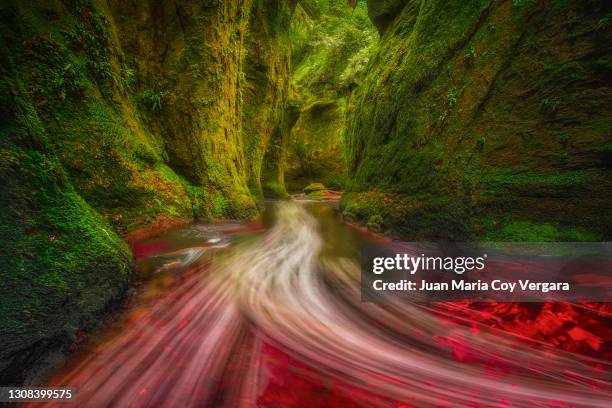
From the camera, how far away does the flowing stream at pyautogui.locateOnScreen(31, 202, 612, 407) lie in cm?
172

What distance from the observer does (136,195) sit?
5.15 metres

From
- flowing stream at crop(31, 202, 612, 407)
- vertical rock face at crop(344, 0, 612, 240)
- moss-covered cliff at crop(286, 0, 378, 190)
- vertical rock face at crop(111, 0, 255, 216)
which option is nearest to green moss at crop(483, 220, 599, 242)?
vertical rock face at crop(344, 0, 612, 240)

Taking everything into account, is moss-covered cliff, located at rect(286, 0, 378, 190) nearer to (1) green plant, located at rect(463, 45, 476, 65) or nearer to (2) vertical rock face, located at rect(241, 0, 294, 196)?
(2) vertical rock face, located at rect(241, 0, 294, 196)

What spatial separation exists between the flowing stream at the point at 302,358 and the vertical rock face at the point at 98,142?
18.1 inches

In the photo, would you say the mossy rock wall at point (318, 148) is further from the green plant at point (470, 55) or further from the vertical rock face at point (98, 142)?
the green plant at point (470, 55)

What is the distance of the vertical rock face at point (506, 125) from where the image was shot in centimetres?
368

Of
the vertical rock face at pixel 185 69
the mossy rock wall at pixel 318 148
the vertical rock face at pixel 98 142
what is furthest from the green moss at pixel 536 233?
the mossy rock wall at pixel 318 148

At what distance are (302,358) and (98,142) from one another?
502cm

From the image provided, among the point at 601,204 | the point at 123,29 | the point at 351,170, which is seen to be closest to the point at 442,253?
the point at 601,204

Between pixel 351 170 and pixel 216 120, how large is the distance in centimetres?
613

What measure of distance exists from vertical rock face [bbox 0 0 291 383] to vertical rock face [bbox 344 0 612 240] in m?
5.08

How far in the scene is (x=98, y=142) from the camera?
15.5 feet

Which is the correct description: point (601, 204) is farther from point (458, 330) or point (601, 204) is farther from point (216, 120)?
point (216, 120)

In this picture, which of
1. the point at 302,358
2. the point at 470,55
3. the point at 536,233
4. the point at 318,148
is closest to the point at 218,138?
the point at 470,55
